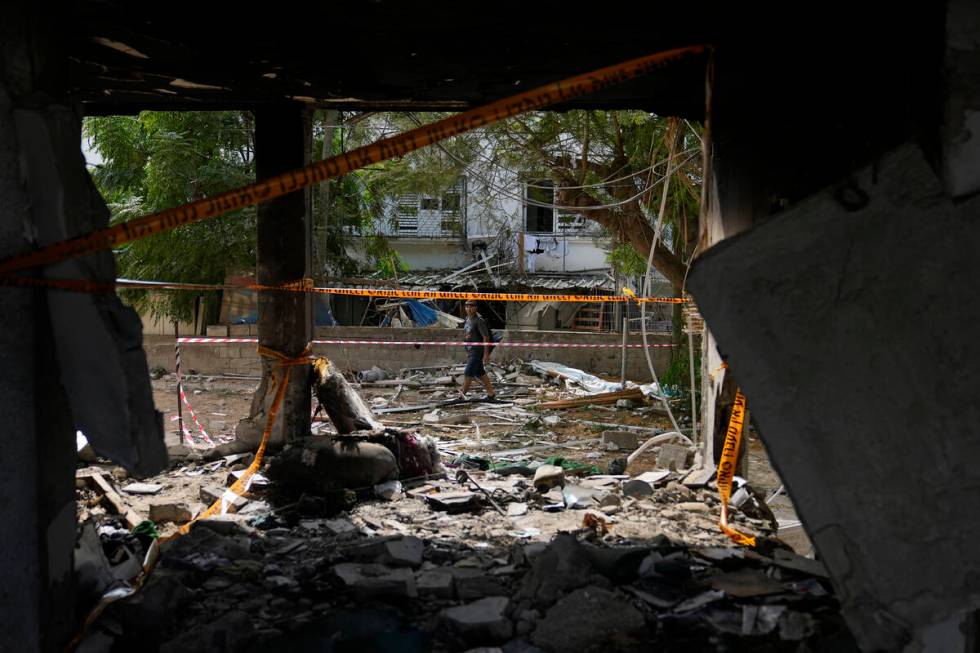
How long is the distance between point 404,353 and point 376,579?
13.3 meters

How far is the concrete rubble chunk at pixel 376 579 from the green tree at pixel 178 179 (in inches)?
561

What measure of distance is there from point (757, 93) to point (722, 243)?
2.60 m

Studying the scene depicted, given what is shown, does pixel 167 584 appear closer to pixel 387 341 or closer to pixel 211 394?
pixel 211 394

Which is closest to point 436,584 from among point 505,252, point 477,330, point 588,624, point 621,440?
point 588,624

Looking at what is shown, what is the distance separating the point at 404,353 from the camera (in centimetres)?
1731

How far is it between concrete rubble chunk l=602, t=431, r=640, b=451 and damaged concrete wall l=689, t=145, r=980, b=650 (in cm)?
820

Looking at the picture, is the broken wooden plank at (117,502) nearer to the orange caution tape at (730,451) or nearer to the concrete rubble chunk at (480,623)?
the concrete rubble chunk at (480,623)

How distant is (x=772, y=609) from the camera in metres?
3.70

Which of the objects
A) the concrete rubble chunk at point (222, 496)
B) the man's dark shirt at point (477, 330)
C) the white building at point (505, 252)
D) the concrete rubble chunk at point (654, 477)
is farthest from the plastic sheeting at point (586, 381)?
the concrete rubble chunk at point (222, 496)

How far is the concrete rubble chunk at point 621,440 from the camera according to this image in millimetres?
10469

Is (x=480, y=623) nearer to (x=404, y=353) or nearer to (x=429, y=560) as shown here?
(x=429, y=560)

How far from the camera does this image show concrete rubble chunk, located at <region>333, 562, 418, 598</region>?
13.2 ft

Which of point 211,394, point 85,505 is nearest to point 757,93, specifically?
point 85,505

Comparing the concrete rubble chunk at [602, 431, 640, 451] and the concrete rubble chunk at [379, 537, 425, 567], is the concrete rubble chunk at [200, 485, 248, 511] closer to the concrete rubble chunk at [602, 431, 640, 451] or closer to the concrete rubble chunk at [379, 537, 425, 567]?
the concrete rubble chunk at [379, 537, 425, 567]
